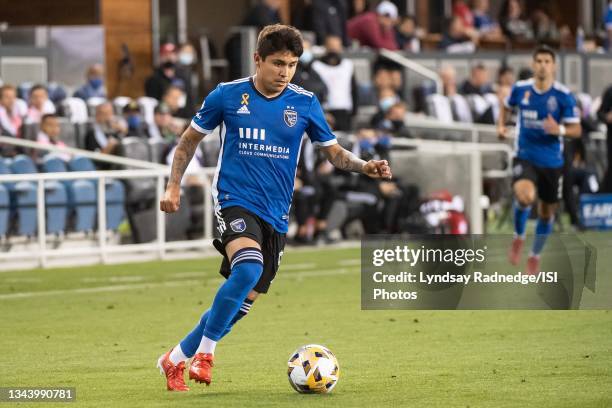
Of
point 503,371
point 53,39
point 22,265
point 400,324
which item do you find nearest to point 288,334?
point 400,324

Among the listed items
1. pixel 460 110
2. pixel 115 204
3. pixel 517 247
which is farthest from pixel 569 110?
pixel 460 110

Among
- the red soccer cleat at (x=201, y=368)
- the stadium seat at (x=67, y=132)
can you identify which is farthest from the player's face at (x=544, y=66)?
the red soccer cleat at (x=201, y=368)

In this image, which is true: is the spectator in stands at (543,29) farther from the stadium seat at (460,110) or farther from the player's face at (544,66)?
the player's face at (544,66)

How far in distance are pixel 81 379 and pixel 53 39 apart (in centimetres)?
1369

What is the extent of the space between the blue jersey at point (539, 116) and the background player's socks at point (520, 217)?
484 millimetres

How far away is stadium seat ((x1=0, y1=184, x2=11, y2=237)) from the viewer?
16484 mm

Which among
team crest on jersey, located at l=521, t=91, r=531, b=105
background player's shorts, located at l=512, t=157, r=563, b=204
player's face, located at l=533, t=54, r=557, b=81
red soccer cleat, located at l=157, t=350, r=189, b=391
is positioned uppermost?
player's face, located at l=533, t=54, r=557, b=81

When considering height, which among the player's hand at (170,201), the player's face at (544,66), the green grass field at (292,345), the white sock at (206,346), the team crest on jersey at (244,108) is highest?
the player's face at (544,66)

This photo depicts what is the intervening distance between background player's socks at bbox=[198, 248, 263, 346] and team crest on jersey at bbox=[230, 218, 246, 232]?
0.14 metres

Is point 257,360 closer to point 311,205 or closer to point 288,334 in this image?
point 288,334

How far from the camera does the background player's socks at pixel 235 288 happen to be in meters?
8.27

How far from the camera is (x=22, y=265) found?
56.2 feet

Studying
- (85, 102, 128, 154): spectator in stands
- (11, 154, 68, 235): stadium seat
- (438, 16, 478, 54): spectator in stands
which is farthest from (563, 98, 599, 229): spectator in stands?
(11, 154, 68, 235): stadium seat

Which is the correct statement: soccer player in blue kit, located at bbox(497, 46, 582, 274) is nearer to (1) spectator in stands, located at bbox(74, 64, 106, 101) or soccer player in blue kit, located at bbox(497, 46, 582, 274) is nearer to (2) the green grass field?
(2) the green grass field
